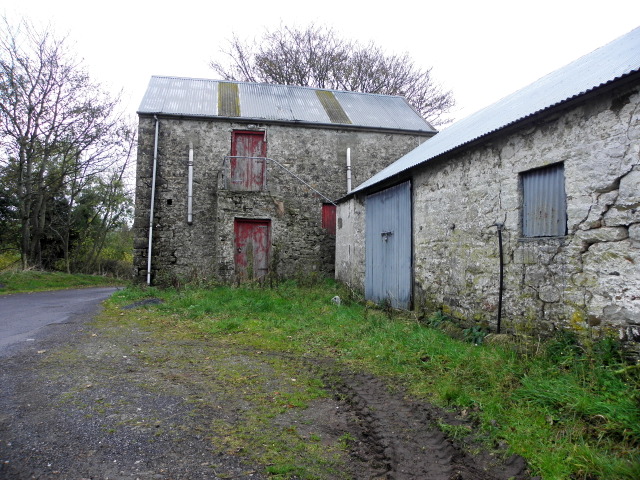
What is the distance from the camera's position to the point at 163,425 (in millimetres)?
3246

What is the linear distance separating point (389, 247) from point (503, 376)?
16.8 ft

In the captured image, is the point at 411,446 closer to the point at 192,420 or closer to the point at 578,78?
the point at 192,420

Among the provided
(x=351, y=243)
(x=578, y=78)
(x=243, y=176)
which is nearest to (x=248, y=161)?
(x=243, y=176)

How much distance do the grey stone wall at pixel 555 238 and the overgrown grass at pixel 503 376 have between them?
525mm

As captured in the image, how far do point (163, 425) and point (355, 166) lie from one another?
A: 11.8 meters

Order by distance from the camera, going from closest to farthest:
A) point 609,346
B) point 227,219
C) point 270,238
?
1. point 609,346
2. point 227,219
3. point 270,238

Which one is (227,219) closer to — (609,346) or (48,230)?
(609,346)

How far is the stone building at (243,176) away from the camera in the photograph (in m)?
12.6

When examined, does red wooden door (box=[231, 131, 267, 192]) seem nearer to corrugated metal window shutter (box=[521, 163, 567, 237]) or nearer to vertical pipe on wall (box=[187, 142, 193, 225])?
vertical pipe on wall (box=[187, 142, 193, 225])

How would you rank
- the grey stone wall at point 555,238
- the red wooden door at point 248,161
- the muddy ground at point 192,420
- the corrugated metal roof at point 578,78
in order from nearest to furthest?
1. the muddy ground at point 192,420
2. the grey stone wall at point 555,238
3. the corrugated metal roof at point 578,78
4. the red wooden door at point 248,161

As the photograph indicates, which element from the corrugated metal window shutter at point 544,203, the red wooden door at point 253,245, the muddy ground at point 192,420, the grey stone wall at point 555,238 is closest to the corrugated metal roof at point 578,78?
the grey stone wall at point 555,238

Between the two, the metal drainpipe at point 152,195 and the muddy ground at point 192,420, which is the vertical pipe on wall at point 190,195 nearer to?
the metal drainpipe at point 152,195

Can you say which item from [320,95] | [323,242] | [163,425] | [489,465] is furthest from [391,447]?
[320,95]

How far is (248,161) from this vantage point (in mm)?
13383
